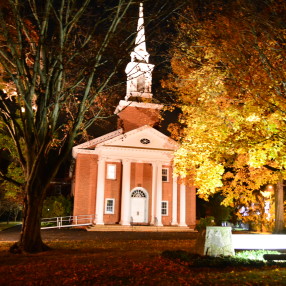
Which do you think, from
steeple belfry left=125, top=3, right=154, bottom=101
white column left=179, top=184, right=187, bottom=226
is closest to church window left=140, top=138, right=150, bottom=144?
steeple belfry left=125, top=3, right=154, bottom=101

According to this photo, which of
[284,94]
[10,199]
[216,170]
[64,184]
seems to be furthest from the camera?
[64,184]

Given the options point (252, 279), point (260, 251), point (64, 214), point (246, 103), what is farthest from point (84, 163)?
point (252, 279)

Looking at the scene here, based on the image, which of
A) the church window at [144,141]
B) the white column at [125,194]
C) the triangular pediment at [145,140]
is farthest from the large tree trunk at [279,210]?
the church window at [144,141]

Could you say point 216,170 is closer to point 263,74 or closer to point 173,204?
point 263,74

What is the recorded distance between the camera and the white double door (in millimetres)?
31297

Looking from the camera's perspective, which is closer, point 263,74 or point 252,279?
point 252,279

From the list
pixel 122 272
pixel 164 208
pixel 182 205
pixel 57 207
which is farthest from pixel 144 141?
pixel 122 272

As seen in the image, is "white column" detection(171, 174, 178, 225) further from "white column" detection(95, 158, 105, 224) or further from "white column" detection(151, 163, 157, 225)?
"white column" detection(95, 158, 105, 224)

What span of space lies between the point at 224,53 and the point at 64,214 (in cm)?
Answer: 2338

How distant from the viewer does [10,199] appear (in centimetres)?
3900

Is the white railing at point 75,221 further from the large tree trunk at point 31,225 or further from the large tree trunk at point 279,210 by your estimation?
the large tree trunk at point 31,225

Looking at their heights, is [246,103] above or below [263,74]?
below

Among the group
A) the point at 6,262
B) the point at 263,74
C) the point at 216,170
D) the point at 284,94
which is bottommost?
the point at 6,262

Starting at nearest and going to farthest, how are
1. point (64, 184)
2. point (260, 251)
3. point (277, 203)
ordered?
point (260, 251), point (277, 203), point (64, 184)
